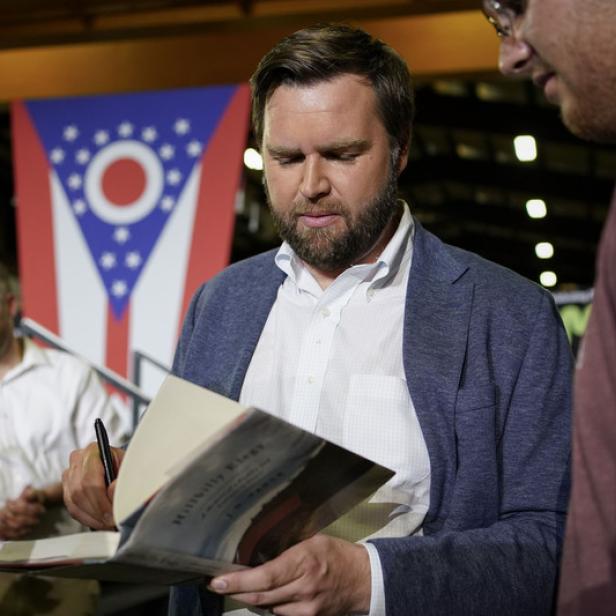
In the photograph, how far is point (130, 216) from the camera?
14.4 feet

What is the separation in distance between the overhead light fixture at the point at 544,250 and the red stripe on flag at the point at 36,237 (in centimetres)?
1071

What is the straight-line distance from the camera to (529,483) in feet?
4.63

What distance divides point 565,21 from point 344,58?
0.78 m

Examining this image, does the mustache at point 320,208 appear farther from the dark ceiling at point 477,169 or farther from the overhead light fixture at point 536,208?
the overhead light fixture at point 536,208

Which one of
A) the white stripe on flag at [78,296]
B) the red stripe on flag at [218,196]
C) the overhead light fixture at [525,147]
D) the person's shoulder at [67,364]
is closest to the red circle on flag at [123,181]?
the white stripe on flag at [78,296]

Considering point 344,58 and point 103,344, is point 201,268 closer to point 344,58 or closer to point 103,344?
point 103,344

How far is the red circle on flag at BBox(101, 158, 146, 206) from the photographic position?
4418 mm

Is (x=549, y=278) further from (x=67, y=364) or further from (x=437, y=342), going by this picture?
(x=437, y=342)

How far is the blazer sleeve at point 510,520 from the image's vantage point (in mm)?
1301

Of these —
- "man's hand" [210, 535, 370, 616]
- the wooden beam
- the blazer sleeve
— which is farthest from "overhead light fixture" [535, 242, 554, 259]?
"man's hand" [210, 535, 370, 616]

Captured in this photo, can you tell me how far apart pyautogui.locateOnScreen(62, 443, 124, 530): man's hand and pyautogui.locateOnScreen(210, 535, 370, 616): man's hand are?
0.34m

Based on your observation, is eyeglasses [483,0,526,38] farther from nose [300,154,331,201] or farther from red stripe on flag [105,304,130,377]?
red stripe on flag [105,304,130,377]

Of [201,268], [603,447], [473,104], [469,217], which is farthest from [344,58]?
[469,217]

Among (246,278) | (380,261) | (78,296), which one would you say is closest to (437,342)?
(380,261)
